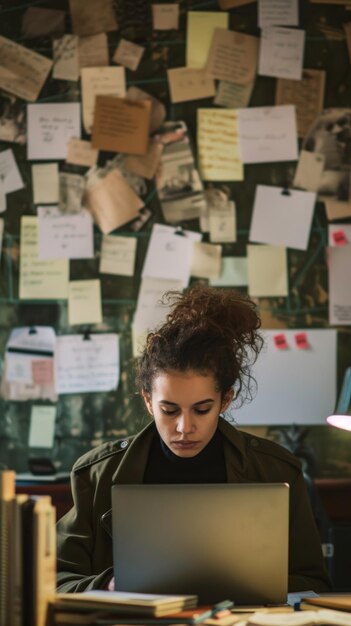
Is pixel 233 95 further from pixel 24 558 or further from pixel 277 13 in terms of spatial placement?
pixel 24 558

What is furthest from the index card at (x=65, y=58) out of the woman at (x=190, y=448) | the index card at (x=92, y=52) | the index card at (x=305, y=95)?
the woman at (x=190, y=448)

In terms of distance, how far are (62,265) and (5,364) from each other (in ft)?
1.37

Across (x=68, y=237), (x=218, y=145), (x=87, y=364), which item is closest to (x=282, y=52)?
(x=218, y=145)

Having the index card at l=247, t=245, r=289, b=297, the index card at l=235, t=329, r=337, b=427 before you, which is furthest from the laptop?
the index card at l=247, t=245, r=289, b=297

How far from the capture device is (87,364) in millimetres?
3650

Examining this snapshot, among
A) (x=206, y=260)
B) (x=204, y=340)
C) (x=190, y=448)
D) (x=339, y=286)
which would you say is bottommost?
(x=190, y=448)

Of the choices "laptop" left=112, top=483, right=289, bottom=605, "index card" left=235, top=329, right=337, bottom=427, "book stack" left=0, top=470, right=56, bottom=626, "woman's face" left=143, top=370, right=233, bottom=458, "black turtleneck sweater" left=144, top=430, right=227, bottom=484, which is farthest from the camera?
"index card" left=235, top=329, right=337, bottom=427

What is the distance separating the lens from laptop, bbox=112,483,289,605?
1.93m

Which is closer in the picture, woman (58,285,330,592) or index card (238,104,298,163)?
woman (58,285,330,592)

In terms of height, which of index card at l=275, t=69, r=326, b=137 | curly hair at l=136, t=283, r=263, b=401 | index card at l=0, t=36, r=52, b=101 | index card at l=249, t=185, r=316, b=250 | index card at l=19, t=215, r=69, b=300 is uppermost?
index card at l=0, t=36, r=52, b=101

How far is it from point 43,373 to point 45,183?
700 millimetres

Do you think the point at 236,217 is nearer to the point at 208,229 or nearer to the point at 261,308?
the point at 208,229

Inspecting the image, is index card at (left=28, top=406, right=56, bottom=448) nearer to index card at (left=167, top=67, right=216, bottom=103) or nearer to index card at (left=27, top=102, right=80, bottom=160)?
index card at (left=27, top=102, right=80, bottom=160)

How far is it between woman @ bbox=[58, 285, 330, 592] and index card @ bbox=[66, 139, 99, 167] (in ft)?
4.25
